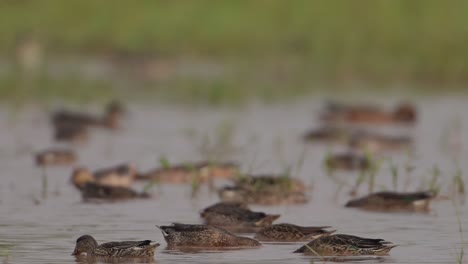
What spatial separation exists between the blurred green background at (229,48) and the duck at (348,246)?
15096mm

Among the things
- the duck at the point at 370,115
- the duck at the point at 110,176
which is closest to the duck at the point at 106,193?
the duck at the point at 110,176

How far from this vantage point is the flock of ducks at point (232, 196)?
11.7 metres

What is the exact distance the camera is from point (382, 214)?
1434cm

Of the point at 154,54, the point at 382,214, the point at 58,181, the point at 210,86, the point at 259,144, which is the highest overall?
the point at 154,54

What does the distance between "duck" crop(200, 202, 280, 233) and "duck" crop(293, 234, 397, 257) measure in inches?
61.9

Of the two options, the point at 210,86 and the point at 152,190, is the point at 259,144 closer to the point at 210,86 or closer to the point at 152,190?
the point at 152,190

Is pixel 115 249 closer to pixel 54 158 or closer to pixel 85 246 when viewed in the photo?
pixel 85 246

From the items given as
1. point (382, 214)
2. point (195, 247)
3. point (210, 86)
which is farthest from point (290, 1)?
point (195, 247)

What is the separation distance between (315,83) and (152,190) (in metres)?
13.5

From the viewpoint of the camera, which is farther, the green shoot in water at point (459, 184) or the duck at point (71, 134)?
the duck at point (71, 134)

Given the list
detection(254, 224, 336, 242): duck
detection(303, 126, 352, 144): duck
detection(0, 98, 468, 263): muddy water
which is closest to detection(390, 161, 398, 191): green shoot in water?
detection(0, 98, 468, 263): muddy water

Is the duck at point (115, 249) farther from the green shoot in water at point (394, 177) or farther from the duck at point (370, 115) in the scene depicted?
the duck at point (370, 115)

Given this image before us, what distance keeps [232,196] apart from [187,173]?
65.5 inches

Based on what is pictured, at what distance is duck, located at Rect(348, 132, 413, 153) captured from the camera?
20.5 m
